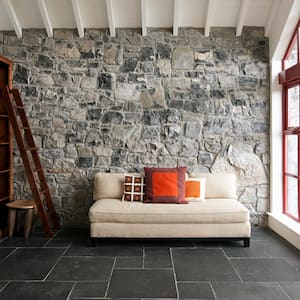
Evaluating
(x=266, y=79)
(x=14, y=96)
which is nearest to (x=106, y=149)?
(x=14, y=96)

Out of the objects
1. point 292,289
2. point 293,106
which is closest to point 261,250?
point 292,289

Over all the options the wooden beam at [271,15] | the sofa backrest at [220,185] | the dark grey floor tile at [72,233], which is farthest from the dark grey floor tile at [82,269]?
the wooden beam at [271,15]

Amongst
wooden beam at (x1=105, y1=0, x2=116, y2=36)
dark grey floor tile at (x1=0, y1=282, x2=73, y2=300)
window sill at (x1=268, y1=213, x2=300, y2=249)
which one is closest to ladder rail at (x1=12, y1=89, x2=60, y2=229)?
wooden beam at (x1=105, y1=0, x2=116, y2=36)

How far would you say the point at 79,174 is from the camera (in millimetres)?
4797

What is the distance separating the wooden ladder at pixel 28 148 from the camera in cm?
428

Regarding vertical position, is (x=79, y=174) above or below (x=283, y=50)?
below

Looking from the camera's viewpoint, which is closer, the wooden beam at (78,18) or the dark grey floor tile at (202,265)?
the dark grey floor tile at (202,265)

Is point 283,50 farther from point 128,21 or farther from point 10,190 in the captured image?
point 10,190

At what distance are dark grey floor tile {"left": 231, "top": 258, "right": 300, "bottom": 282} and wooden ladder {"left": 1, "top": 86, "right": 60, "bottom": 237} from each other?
244 cm

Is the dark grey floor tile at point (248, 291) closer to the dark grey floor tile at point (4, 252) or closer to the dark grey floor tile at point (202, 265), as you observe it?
the dark grey floor tile at point (202, 265)

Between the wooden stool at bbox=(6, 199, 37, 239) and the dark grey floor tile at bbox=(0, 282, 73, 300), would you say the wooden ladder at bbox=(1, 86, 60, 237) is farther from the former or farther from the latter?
the dark grey floor tile at bbox=(0, 282, 73, 300)

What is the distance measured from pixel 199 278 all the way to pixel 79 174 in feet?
8.10

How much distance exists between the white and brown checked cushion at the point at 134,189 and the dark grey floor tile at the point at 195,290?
5.17ft

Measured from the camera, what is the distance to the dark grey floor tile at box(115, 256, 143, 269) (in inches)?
130
